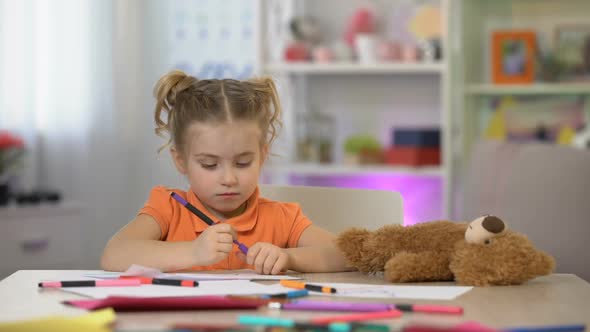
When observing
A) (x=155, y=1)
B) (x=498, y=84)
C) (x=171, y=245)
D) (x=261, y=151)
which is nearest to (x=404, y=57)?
(x=498, y=84)

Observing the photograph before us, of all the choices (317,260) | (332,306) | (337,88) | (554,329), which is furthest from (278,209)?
(337,88)

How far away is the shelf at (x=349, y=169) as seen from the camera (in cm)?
361

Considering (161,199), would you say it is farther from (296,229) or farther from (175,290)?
(175,290)

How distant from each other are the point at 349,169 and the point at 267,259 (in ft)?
8.07

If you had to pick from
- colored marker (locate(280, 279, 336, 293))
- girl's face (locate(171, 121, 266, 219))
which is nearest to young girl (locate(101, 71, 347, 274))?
girl's face (locate(171, 121, 266, 219))

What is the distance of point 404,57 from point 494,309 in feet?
9.17

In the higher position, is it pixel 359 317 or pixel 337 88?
pixel 337 88

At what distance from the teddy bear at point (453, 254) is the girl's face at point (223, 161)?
0.90 feet

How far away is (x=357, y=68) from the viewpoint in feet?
12.1

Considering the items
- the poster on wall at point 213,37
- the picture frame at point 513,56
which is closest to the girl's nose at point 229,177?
the picture frame at point 513,56

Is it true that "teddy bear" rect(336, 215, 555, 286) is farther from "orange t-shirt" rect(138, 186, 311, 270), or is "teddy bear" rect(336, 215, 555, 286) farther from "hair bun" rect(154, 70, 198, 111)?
"hair bun" rect(154, 70, 198, 111)

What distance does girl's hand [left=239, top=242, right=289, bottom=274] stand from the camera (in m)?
1.27

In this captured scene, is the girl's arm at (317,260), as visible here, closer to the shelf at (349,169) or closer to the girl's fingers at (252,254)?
the girl's fingers at (252,254)

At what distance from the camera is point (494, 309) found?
3.25 ft
